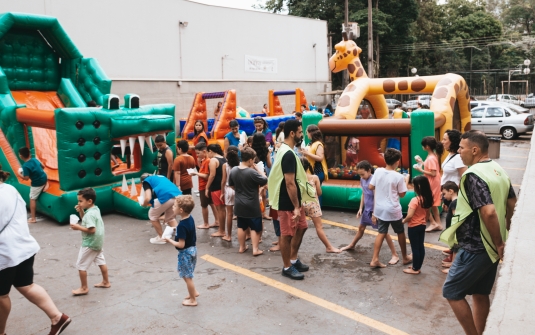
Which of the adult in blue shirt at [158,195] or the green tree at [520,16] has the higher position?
the green tree at [520,16]

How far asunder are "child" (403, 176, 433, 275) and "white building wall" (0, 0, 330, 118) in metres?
15.3

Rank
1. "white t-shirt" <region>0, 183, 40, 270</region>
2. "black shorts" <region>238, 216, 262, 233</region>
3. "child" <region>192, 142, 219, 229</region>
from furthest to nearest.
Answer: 1. "child" <region>192, 142, 219, 229</region>
2. "black shorts" <region>238, 216, 262, 233</region>
3. "white t-shirt" <region>0, 183, 40, 270</region>

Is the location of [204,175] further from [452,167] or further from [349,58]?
[349,58]

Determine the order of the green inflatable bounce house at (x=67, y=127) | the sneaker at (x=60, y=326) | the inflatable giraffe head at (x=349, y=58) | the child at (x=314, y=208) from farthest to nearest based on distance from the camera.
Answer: the inflatable giraffe head at (x=349, y=58), the green inflatable bounce house at (x=67, y=127), the child at (x=314, y=208), the sneaker at (x=60, y=326)

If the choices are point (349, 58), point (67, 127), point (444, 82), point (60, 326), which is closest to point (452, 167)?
point (444, 82)

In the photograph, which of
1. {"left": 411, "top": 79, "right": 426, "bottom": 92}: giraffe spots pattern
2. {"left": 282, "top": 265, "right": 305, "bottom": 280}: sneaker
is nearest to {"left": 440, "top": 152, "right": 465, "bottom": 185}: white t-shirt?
{"left": 282, "top": 265, "right": 305, "bottom": 280}: sneaker

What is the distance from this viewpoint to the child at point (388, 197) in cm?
594

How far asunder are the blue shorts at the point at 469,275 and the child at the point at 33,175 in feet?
22.5

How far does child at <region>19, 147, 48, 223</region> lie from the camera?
809 centimetres

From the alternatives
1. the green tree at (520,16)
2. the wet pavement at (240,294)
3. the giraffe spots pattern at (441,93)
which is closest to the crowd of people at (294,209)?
the wet pavement at (240,294)

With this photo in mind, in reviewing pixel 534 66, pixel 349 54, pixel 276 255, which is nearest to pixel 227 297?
pixel 276 255

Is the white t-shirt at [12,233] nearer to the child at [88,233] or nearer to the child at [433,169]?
the child at [88,233]

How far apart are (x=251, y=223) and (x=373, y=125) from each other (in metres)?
3.17

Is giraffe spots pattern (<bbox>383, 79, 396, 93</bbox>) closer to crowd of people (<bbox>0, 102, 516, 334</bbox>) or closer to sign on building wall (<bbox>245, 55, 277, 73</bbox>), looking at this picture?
crowd of people (<bbox>0, 102, 516, 334</bbox>)
